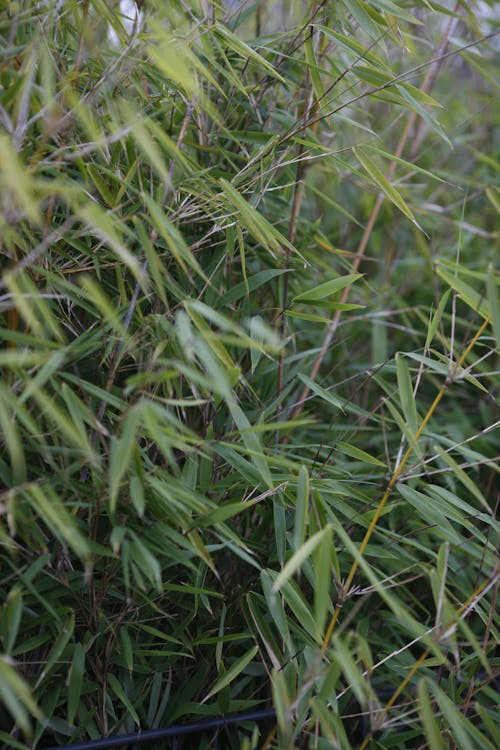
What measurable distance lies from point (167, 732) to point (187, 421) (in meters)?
0.51

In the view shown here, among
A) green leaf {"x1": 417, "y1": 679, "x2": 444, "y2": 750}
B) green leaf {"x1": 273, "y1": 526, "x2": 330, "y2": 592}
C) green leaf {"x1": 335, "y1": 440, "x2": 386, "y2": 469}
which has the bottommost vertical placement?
green leaf {"x1": 417, "y1": 679, "x2": 444, "y2": 750}

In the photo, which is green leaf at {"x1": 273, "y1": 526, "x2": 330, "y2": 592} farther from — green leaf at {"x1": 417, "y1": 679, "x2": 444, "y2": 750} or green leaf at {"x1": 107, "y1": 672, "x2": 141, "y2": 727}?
green leaf at {"x1": 107, "y1": 672, "x2": 141, "y2": 727}

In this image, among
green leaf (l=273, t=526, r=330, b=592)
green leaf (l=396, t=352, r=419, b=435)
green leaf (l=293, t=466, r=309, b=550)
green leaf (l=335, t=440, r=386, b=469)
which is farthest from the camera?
green leaf (l=335, t=440, r=386, b=469)

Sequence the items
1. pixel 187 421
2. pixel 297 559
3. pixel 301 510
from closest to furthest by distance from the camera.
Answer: pixel 297 559
pixel 301 510
pixel 187 421

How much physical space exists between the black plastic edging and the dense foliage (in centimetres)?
3

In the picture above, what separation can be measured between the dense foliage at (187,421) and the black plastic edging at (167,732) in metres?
0.03

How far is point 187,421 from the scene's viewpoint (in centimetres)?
129

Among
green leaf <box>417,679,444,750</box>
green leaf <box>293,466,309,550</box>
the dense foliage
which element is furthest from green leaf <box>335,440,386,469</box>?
green leaf <box>417,679,444,750</box>

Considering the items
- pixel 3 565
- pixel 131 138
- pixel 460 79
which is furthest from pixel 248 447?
pixel 460 79

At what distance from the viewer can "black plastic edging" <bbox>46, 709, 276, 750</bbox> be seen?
3.45ft

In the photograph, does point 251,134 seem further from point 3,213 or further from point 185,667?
point 185,667

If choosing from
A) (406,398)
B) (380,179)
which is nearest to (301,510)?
(406,398)

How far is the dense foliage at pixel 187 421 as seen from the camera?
92 cm

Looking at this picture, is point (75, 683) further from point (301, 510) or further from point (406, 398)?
point (406, 398)
